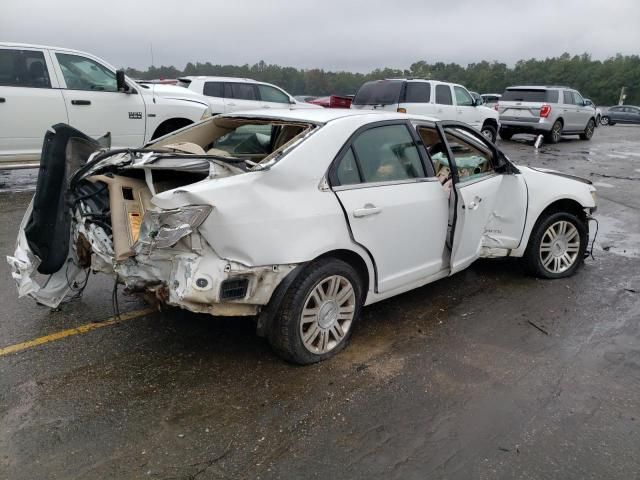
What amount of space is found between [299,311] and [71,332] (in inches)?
67.9

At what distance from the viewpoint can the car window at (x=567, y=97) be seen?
1788 centimetres

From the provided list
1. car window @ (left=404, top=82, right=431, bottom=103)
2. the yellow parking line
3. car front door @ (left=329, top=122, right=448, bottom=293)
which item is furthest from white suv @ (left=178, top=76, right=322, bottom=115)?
car front door @ (left=329, top=122, right=448, bottom=293)

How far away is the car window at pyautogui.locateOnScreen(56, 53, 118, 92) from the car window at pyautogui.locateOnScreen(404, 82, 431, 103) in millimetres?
7170

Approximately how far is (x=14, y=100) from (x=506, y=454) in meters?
7.81

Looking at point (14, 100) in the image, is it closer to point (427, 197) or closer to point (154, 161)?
point (154, 161)

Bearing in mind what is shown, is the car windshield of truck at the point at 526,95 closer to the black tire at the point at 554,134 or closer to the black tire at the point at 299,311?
the black tire at the point at 554,134

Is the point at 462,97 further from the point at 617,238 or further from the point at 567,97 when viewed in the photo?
the point at 617,238

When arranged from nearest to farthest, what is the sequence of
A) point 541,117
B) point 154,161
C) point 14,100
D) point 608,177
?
point 154,161 → point 14,100 → point 608,177 → point 541,117

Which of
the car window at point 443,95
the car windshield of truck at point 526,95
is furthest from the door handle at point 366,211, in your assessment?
the car windshield of truck at point 526,95

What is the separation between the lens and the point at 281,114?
4.07m

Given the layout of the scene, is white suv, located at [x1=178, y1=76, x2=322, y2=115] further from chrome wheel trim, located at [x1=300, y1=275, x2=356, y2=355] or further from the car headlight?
the car headlight

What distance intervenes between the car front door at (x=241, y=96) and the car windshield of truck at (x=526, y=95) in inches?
364

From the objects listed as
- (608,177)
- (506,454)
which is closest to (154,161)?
(506,454)

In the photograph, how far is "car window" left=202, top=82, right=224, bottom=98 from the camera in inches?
501
